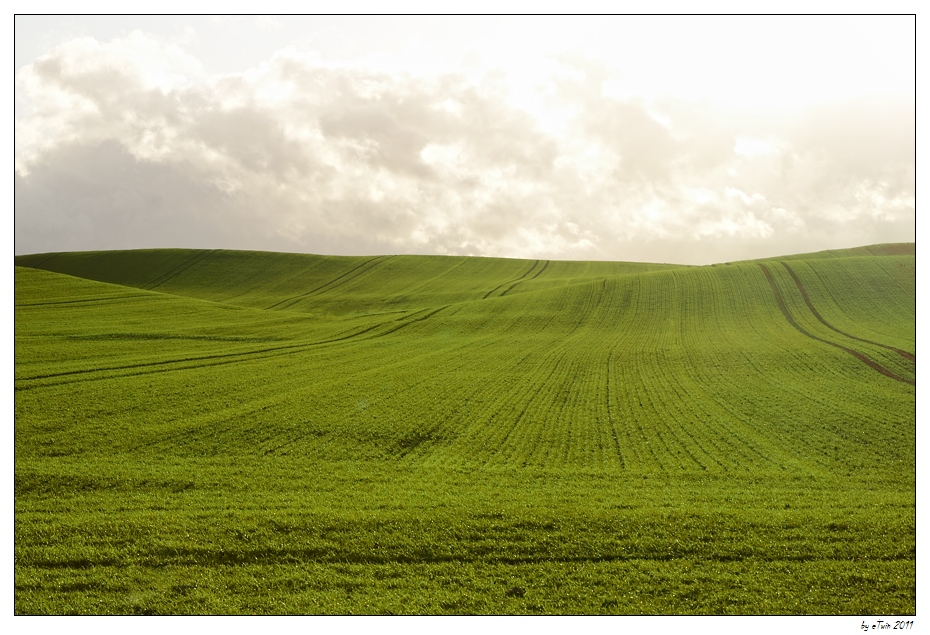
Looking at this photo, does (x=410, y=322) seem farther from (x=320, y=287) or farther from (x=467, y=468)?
(x=320, y=287)

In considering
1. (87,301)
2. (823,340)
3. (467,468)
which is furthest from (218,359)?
(823,340)

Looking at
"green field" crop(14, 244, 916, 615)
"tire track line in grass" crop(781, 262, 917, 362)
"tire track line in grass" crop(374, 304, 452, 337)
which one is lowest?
"green field" crop(14, 244, 916, 615)

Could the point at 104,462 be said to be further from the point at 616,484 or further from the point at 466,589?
the point at 616,484

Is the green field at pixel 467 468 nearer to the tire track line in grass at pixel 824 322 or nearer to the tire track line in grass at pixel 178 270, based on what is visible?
the tire track line in grass at pixel 824 322

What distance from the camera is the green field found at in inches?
485

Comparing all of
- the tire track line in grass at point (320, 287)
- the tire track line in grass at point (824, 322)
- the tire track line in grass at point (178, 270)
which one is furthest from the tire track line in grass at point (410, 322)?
the tire track line in grass at point (178, 270)

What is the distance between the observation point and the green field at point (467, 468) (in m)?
12.3

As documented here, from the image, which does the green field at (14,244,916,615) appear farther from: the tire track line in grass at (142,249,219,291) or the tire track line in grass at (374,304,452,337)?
the tire track line in grass at (142,249,219,291)

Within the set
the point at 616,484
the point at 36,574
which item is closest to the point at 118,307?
the point at 36,574

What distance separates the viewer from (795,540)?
14320mm

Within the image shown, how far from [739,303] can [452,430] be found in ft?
157

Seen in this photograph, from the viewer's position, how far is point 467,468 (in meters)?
20.7

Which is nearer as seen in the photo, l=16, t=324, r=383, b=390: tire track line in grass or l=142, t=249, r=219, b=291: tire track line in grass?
l=16, t=324, r=383, b=390: tire track line in grass

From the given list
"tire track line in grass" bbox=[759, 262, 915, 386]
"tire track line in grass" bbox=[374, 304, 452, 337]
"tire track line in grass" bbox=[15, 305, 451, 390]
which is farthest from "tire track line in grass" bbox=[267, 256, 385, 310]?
"tire track line in grass" bbox=[759, 262, 915, 386]
